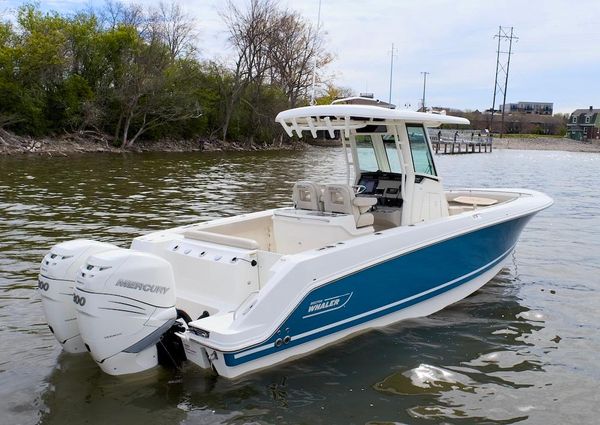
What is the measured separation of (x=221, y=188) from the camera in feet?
62.4

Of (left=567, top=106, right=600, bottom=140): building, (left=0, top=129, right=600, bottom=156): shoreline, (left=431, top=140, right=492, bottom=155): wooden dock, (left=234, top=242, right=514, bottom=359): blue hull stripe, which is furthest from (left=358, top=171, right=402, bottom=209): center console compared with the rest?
(left=567, top=106, right=600, bottom=140): building

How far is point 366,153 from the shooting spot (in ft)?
24.5

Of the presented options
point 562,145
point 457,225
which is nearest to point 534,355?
point 457,225

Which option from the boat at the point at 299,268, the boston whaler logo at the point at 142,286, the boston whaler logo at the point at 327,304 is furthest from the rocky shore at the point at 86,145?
the boston whaler logo at the point at 327,304

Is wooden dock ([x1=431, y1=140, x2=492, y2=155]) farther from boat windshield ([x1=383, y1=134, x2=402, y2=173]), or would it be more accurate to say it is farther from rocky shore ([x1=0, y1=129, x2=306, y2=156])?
boat windshield ([x1=383, y1=134, x2=402, y2=173])

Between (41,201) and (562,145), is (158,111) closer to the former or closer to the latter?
(41,201)

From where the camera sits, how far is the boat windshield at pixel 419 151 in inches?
274

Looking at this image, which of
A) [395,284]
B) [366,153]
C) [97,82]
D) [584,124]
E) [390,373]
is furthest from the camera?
[584,124]

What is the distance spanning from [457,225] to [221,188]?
13275 mm

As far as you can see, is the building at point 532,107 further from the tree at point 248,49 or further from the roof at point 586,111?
the tree at point 248,49

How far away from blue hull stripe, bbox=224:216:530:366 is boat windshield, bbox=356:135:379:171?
5.24 feet

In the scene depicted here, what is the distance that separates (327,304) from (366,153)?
2900 millimetres

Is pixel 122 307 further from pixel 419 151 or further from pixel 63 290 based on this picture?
pixel 419 151

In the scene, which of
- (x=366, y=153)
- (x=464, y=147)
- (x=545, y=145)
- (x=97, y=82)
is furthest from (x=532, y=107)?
(x=366, y=153)
